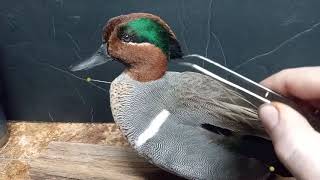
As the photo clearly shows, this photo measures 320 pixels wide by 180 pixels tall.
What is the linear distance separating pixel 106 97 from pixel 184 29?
275 millimetres

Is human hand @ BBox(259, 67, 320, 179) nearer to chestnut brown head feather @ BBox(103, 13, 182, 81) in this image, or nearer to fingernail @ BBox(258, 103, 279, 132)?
fingernail @ BBox(258, 103, 279, 132)

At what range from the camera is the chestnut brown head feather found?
2.38 ft

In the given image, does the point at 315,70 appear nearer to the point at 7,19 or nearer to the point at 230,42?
the point at 230,42

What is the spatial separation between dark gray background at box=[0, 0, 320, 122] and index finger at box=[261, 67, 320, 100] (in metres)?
0.23

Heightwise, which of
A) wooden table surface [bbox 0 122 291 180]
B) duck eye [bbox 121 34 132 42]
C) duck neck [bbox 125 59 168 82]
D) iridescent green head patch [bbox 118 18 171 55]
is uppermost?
iridescent green head patch [bbox 118 18 171 55]

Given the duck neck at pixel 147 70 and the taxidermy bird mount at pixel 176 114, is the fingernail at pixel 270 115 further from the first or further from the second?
the duck neck at pixel 147 70

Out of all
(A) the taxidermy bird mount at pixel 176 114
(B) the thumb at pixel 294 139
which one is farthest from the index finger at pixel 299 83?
(B) the thumb at pixel 294 139

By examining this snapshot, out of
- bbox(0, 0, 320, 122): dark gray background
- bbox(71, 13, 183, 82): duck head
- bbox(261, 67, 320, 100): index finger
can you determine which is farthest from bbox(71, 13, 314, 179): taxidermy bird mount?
bbox(0, 0, 320, 122): dark gray background

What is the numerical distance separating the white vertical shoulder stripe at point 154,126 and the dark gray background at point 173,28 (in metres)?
0.35

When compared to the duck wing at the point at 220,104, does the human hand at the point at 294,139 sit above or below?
above

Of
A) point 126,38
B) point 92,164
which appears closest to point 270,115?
point 126,38

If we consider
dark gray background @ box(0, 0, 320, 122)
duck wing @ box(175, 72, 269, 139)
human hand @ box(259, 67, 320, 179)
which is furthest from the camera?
dark gray background @ box(0, 0, 320, 122)

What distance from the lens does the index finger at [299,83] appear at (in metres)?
0.78

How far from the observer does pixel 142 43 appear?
0.73m
